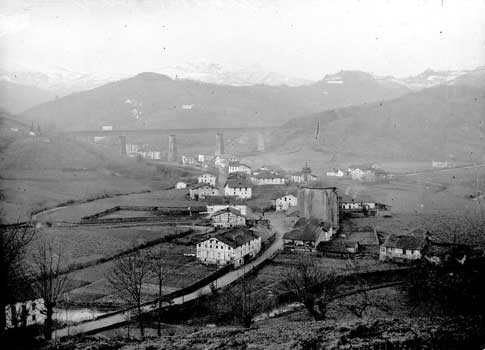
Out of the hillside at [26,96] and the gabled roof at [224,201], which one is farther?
the hillside at [26,96]

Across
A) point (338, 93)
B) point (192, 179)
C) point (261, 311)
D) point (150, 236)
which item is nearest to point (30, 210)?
point (150, 236)

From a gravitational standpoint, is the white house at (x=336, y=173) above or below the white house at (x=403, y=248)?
above

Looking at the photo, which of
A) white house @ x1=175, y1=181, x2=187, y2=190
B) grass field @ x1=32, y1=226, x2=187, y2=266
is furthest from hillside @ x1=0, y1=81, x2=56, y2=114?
grass field @ x1=32, y1=226, x2=187, y2=266

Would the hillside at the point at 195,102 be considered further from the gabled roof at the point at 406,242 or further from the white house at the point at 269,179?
the gabled roof at the point at 406,242

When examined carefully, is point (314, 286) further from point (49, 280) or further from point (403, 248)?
point (49, 280)

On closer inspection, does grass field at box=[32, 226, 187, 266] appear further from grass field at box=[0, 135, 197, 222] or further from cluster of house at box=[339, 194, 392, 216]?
cluster of house at box=[339, 194, 392, 216]

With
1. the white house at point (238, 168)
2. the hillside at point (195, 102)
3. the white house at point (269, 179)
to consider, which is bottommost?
the white house at point (269, 179)

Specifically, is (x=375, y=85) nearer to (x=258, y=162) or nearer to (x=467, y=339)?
(x=258, y=162)

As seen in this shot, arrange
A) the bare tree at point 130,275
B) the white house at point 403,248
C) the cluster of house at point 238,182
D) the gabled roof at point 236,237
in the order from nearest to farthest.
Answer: the bare tree at point 130,275
the white house at point 403,248
the gabled roof at point 236,237
the cluster of house at point 238,182

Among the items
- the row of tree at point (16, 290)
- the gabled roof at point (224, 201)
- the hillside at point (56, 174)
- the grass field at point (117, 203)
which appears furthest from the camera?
the hillside at point (56, 174)

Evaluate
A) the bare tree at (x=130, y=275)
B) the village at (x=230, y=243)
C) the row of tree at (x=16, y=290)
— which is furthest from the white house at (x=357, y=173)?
the row of tree at (x=16, y=290)
